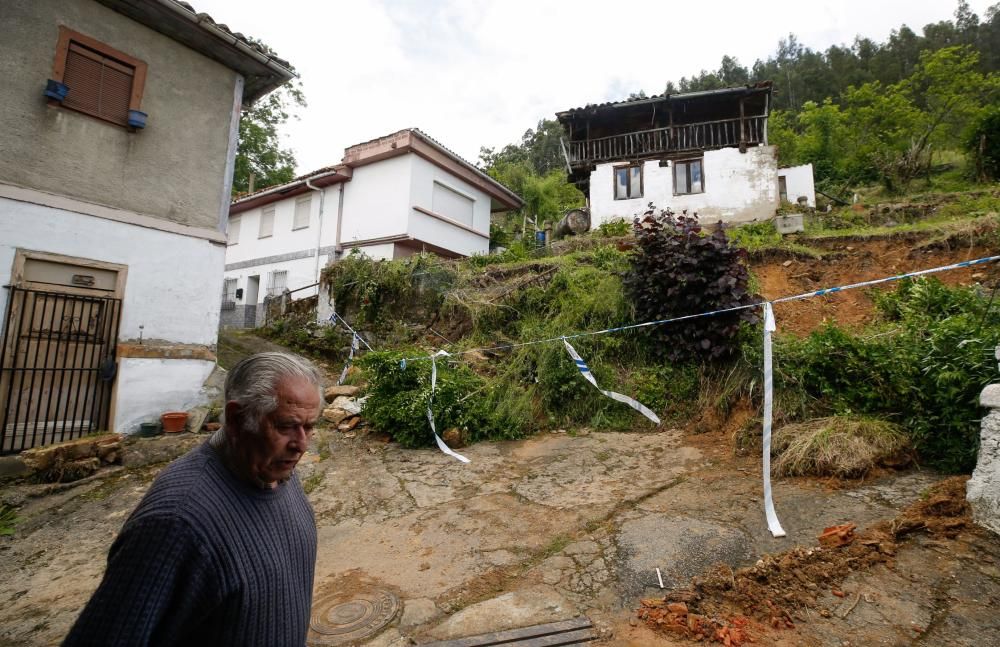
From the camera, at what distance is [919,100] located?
25875 mm

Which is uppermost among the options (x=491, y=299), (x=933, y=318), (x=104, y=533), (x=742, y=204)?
(x=742, y=204)

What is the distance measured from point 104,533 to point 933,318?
9420mm

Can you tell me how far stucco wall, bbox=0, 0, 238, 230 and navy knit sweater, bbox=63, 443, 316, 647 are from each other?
7.33m

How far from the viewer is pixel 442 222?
50.7 ft

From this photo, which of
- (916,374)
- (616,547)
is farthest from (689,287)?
(616,547)

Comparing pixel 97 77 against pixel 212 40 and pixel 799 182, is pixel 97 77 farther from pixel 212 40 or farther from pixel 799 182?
pixel 799 182

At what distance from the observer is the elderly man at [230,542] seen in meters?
1.13

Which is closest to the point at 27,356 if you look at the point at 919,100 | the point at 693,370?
the point at 693,370

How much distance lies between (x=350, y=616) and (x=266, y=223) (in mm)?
17729

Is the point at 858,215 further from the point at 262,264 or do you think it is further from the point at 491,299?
the point at 262,264

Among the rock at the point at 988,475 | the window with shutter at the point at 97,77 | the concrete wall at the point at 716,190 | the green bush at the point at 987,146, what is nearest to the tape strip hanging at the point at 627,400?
the rock at the point at 988,475

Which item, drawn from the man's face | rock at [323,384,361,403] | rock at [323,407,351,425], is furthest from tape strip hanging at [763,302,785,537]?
rock at [323,384,361,403]

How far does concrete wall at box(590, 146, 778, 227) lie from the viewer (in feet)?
50.3

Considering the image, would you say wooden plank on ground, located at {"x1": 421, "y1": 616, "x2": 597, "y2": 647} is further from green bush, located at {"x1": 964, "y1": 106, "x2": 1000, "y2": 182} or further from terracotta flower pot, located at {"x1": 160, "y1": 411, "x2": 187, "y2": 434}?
green bush, located at {"x1": 964, "y1": 106, "x2": 1000, "y2": 182}
